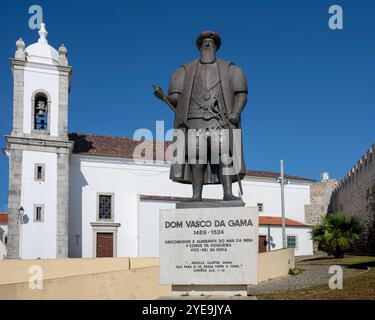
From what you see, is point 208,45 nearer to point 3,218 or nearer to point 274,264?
point 274,264

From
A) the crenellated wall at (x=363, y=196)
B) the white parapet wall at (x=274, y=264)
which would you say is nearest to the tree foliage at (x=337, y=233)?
the crenellated wall at (x=363, y=196)

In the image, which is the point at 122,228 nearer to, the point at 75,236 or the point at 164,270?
the point at 75,236

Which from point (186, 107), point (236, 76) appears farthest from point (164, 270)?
point (236, 76)

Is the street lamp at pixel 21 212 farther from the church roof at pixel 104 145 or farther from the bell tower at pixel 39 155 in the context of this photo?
the church roof at pixel 104 145

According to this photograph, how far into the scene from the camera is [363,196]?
3019cm

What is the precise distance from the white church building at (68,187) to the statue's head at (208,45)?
24781 mm

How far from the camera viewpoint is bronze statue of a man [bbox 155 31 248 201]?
779cm

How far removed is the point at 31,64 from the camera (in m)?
33.8

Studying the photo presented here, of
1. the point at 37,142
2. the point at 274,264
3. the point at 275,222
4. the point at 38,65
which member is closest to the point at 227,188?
the point at 274,264

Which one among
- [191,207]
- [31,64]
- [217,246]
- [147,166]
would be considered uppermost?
[31,64]

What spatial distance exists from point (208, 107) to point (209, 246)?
2.05 meters
